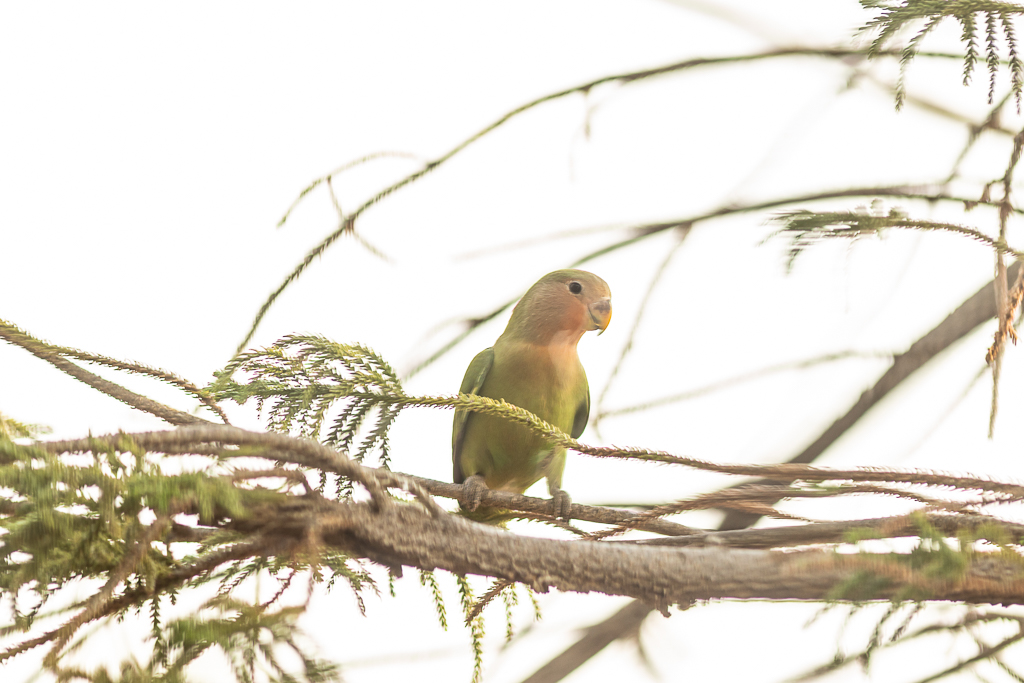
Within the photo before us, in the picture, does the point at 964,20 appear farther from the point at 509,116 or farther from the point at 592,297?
the point at 592,297

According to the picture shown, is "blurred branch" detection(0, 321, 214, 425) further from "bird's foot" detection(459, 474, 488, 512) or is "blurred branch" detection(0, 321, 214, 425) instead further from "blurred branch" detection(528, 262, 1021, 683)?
"blurred branch" detection(528, 262, 1021, 683)

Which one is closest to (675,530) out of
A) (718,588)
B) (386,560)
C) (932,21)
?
(718,588)

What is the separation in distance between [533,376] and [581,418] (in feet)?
0.69

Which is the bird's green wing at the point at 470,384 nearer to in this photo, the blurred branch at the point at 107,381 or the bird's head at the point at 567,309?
the bird's head at the point at 567,309

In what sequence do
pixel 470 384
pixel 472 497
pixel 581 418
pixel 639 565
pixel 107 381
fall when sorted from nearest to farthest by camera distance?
1. pixel 639 565
2. pixel 107 381
3. pixel 472 497
4. pixel 470 384
5. pixel 581 418

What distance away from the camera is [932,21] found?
525 millimetres

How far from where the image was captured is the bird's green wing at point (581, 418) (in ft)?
4.34

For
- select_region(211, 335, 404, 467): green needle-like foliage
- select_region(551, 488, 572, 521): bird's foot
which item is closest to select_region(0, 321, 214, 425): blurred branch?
select_region(211, 335, 404, 467): green needle-like foliage

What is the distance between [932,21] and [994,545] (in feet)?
1.22

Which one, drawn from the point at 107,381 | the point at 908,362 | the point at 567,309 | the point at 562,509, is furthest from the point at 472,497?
the point at 908,362

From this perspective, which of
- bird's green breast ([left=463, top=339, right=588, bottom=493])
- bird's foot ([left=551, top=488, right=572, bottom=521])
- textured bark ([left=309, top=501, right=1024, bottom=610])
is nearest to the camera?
textured bark ([left=309, top=501, right=1024, bottom=610])

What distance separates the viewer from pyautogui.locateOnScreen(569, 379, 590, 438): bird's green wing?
4.34 ft

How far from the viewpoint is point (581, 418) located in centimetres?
136

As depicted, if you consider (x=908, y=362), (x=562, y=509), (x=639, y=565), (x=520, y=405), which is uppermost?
(x=908, y=362)
